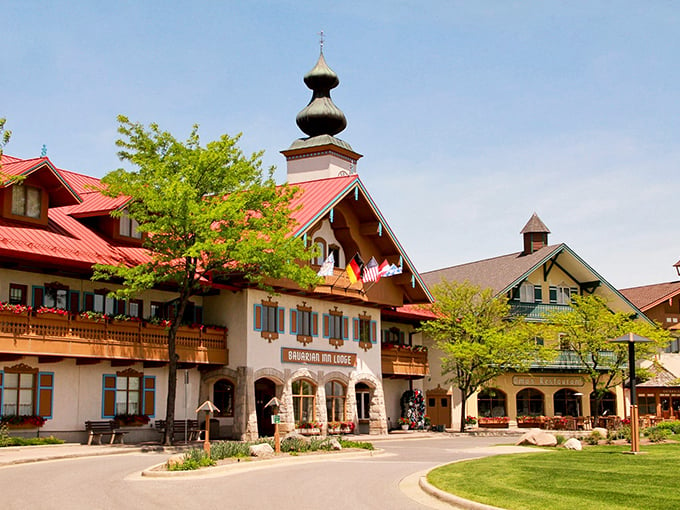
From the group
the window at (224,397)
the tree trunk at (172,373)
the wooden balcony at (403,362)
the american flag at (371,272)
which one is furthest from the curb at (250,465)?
the wooden balcony at (403,362)

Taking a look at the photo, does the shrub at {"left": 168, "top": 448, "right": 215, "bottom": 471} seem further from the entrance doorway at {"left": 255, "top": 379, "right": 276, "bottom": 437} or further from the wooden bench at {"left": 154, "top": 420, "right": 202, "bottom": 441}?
the entrance doorway at {"left": 255, "top": 379, "right": 276, "bottom": 437}

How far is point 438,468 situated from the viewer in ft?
74.9

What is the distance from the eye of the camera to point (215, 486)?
62.6ft

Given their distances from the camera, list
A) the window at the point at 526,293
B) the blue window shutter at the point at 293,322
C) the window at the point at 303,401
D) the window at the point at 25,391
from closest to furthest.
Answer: the window at the point at 25,391 < the blue window shutter at the point at 293,322 < the window at the point at 303,401 < the window at the point at 526,293

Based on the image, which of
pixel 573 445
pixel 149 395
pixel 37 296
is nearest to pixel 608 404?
pixel 573 445

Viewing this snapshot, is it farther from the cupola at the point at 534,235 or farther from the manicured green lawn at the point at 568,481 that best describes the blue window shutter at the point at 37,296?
the cupola at the point at 534,235

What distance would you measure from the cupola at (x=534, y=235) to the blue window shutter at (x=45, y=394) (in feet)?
→ 121

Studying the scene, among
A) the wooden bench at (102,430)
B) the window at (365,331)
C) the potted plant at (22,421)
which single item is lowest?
the wooden bench at (102,430)

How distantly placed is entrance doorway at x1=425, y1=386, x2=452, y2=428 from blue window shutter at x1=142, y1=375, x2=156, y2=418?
21.5 meters

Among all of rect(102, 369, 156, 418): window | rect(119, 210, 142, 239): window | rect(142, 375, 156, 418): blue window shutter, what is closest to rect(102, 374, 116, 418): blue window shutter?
rect(102, 369, 156, 418): window

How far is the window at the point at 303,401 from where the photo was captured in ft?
134

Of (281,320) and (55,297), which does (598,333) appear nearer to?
(281,320)

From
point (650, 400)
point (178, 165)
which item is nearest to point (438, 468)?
point (178, 165)

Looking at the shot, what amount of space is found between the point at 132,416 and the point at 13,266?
736cm
